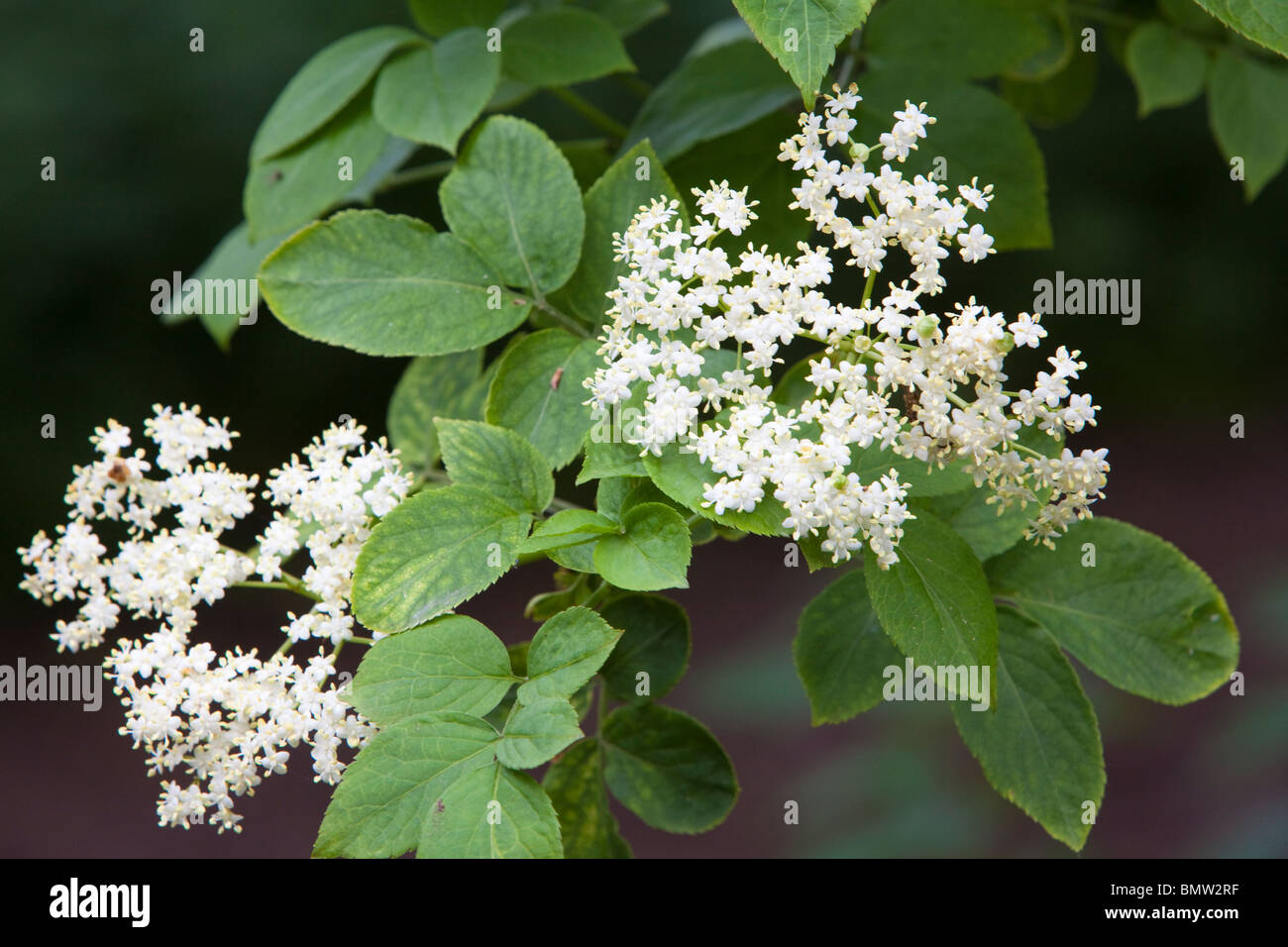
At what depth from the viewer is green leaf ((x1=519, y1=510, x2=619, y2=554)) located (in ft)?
2.85

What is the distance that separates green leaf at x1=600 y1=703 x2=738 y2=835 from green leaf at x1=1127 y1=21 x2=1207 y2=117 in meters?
1.10

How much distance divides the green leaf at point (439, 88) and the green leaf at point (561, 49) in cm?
5

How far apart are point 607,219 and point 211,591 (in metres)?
0.50

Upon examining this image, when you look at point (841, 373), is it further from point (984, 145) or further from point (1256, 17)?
point (984, 145)

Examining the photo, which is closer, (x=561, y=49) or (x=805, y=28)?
(x=805, y=28)

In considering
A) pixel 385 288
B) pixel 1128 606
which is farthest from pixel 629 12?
pixel 1128 606

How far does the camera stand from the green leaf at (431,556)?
35.1 inches

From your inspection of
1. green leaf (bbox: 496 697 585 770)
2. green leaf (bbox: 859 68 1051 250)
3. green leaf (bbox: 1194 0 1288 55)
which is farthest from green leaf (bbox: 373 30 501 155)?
green leaf (bbox: 1194 0 1288 55)

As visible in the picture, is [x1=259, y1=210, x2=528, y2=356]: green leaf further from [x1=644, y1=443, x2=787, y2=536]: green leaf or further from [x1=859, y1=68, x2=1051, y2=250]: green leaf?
[x1=859, y1=68, x2=1051, y2=250]: green leaf

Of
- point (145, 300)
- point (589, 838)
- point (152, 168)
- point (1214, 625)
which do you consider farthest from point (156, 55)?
point (1214, 625)

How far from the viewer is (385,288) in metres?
1.07

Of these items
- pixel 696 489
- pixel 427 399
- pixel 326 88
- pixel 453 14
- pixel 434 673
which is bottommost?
pixel 434 673

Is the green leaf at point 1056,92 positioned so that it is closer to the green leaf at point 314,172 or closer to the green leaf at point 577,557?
the green leaf at point 314,172

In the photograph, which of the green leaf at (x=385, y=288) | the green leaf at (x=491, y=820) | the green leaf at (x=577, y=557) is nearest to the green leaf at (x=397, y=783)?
the green leaf at (x=491, y=820)
